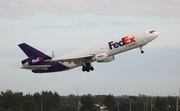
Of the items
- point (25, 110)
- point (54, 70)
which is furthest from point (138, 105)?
point (54, 70)

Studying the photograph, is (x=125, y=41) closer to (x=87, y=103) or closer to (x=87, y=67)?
(x=87, y=67)

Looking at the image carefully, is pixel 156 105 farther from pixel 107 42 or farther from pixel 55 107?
pixel 107 42

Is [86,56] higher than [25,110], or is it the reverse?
[86,56]

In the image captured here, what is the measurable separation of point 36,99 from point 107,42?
63152 millimetres

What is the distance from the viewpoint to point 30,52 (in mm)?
104875

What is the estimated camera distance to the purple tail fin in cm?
10244

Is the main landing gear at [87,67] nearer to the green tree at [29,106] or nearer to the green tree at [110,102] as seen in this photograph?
the green tree at [29,106]

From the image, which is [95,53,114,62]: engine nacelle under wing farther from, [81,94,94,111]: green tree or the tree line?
[81,94,94,111]: green tree

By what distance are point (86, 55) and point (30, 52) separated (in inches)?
523

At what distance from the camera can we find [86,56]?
318 feet

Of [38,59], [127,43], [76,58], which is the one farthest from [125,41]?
[38,59]

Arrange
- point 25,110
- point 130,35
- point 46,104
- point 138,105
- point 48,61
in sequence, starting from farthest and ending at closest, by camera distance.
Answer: point 138,105 → point 46,104 → point 25,110 → point 48,61 → point 130,35

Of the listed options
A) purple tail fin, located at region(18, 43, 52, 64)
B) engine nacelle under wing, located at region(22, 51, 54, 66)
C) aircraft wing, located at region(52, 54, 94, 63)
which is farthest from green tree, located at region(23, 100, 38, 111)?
aircraft wing, located at region(52, 54, 94, 63)

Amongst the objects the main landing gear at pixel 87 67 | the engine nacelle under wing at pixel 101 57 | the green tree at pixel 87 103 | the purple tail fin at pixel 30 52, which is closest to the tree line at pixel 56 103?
the green tree at pixel 87 103
